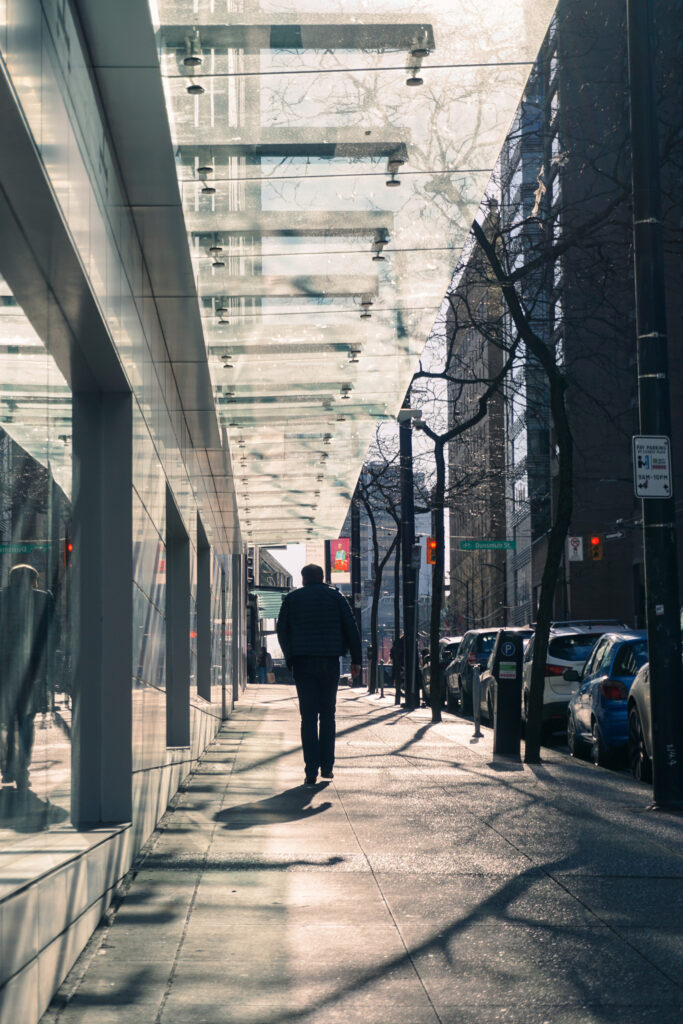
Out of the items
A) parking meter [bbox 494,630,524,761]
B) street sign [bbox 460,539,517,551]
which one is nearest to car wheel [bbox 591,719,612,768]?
parking meter [bbox 494,630,524,761]

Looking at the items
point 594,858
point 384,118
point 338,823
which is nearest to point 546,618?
point 338,823

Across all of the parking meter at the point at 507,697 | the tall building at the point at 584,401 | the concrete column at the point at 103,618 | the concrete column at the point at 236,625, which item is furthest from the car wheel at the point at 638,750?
the concrete column at the point at 236,625

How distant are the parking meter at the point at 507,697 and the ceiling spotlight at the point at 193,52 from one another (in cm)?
1016

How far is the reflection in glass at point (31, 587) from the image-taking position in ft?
13.9

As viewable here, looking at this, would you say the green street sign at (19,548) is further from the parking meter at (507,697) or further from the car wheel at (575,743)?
the car wheel at (575,743)

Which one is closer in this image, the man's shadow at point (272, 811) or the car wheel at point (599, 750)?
the man's shadow at point (272, 811)

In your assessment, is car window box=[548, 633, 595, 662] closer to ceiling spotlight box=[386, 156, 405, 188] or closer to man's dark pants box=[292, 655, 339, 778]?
man's dark pants box=[292, 655, 339, 778]

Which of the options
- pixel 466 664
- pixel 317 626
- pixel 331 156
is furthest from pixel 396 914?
pixel 466 664

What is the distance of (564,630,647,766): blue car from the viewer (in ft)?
47.1

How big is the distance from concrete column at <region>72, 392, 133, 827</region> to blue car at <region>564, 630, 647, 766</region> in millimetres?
8223

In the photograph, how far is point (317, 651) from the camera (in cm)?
1181

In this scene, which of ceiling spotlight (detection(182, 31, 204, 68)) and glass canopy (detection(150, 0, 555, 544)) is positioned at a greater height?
glass canopy (detection(150, 0, 555, 544))

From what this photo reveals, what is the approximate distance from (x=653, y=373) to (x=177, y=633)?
200 inches

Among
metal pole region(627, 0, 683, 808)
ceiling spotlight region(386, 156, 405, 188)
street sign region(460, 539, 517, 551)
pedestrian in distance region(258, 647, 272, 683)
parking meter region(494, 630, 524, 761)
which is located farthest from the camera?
pedestrian in distance region(258, 647, 272, 683)
